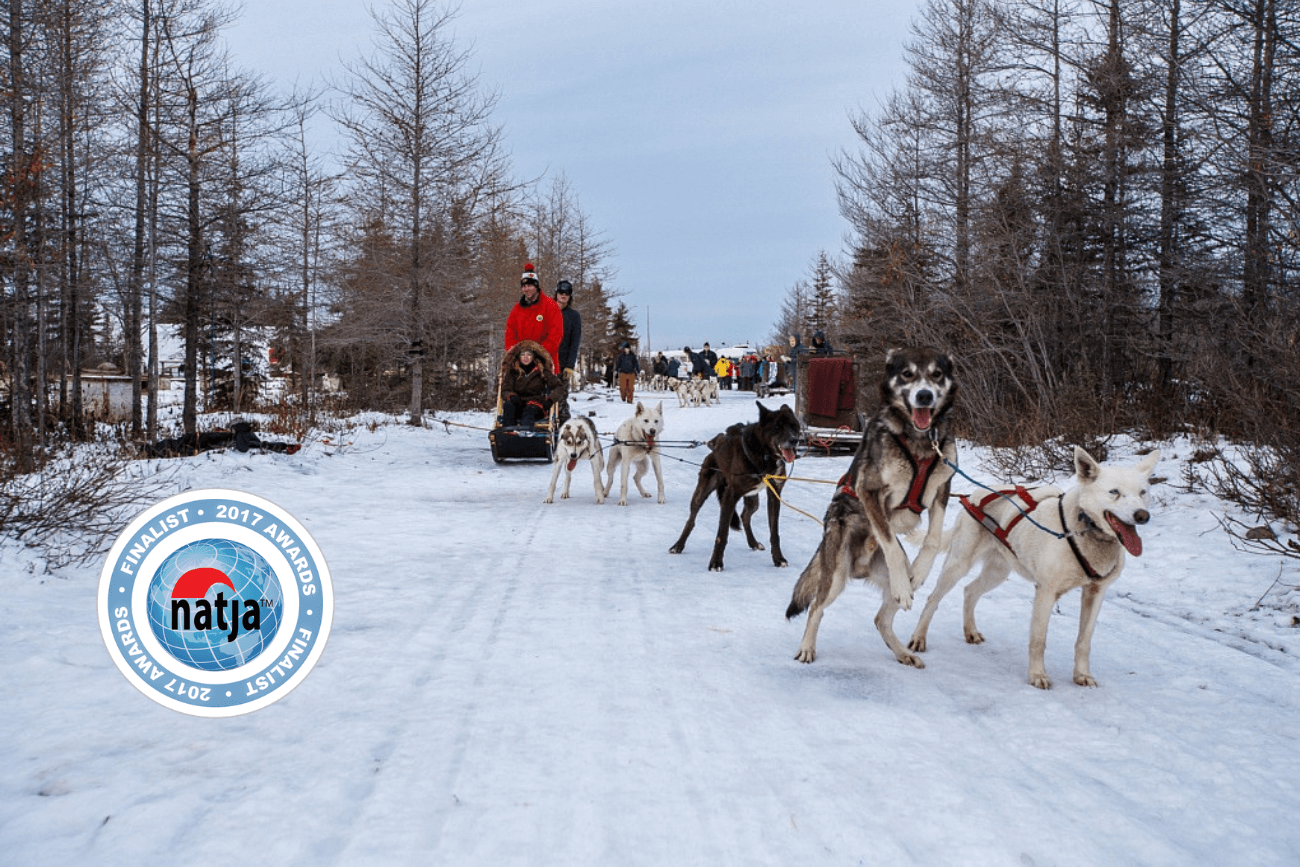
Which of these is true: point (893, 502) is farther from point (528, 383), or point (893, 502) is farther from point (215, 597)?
point (528, 383)

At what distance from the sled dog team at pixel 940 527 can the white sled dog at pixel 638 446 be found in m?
4.72

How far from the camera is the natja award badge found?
2895 millimetres

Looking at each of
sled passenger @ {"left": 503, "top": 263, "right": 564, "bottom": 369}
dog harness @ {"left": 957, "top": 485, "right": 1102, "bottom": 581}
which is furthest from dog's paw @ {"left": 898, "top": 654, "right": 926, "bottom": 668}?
sled passenger @ {"left": 503, "top": 263, "right": 564, "bottom": 369}

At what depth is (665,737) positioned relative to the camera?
2.78 m

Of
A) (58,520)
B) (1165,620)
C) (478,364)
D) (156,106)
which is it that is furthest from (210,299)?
(478,364)

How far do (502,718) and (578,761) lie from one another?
448mm

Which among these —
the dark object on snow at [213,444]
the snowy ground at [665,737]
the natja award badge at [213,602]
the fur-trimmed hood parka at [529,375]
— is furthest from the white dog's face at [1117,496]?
the dark object on snow at [213,444]

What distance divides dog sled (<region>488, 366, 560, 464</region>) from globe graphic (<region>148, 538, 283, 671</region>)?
749cm

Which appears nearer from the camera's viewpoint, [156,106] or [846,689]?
[846,689]

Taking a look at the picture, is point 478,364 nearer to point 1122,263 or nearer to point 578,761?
point 1122,263

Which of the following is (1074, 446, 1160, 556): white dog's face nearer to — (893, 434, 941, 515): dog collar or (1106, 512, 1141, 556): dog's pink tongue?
(1106, 512, 1141, 556): dog's pink tongue

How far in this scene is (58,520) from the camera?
4852mm

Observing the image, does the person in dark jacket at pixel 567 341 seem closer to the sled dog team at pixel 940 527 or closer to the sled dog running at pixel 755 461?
the sled dog running at pixel 755 461

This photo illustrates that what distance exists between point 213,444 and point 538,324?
4.37 metres
